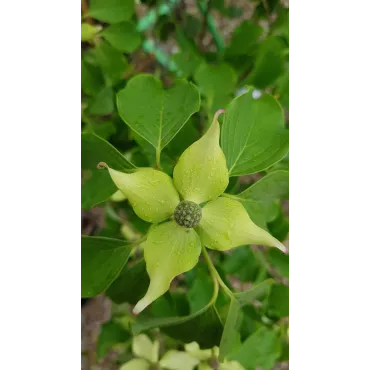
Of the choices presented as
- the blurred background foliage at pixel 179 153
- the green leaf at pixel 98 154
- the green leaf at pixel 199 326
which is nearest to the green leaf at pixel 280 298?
the blurred background foliage at pixel 179 153

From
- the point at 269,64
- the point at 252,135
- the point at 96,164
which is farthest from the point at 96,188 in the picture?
the point at 269,64

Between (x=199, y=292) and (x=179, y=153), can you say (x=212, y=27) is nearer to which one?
(x=179, y=153)

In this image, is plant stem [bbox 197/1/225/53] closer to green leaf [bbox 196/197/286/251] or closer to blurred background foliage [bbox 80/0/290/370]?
blurred background foliage [bbox 80/0/290/370]

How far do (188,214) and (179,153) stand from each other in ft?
0.45

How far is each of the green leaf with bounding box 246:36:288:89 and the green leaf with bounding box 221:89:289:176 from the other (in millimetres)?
157

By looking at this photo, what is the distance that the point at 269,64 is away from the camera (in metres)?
0.52

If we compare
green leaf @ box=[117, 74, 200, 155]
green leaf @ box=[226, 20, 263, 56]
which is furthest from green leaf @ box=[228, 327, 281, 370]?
green leaf @ box=[226, 20, 263, 56]

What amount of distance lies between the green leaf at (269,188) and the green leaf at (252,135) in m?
0.02

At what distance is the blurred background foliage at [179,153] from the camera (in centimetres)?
42

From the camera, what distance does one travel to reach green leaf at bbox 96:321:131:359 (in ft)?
1.63
